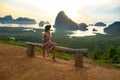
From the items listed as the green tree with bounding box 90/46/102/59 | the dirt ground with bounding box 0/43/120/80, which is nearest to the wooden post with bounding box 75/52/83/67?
the dirt ground with bounding box 0/43/120/80

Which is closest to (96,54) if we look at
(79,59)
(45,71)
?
(79,59)

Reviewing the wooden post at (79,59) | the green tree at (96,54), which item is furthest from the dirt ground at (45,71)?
the green tree at (96,54)

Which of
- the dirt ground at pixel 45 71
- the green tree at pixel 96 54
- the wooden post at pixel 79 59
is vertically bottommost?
the green tree at pixel 96 54

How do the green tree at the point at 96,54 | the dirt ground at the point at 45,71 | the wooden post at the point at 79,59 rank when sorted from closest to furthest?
the dirt ground at the point at 45,71 → the wooden post at the point at 79,59 → the green tree at the point at 96,54

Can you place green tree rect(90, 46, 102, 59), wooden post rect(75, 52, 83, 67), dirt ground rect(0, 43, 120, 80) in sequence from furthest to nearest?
green tree rect(90, 46, 102, 59) < wooden post rect(75, 52, 83, 67) < dirt ground rect(0, 43, 120, 80)

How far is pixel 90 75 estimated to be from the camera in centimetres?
1366

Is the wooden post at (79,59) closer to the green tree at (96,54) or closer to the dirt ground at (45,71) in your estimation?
the dirt ground at (45,71)

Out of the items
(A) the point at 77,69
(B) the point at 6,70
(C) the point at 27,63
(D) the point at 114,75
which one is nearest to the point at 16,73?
(B) the point at 6,70

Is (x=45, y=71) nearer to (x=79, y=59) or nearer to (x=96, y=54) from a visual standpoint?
(x=79, y=59)

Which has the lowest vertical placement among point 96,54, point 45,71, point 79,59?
point 96,54

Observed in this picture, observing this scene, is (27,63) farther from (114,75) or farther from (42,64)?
(114,75)

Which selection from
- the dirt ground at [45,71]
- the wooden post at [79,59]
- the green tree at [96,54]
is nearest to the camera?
the dirt ground at [45,71]

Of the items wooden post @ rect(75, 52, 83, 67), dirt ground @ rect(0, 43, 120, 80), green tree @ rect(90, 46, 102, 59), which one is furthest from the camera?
green tree @ rect(90, 46, 102, 59)

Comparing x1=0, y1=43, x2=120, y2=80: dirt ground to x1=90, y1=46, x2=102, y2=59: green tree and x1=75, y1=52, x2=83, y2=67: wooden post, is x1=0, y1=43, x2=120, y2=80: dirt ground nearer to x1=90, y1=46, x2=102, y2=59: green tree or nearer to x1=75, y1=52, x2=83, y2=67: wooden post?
x1=75, y1=52, x2=83, y2=67: wooden post
